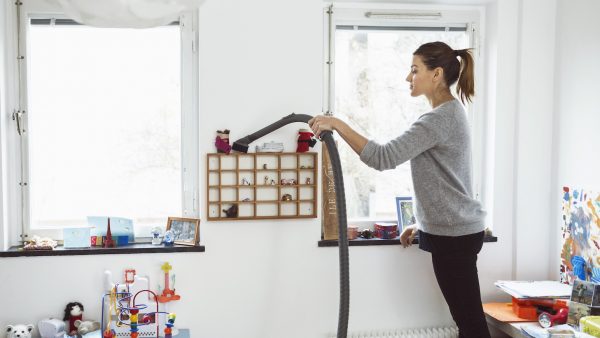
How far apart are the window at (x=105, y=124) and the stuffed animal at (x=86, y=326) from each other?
40cm

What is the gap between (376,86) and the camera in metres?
2.71

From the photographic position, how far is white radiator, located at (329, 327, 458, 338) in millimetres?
2576

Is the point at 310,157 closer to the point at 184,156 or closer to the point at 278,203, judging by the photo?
the point at 278,203

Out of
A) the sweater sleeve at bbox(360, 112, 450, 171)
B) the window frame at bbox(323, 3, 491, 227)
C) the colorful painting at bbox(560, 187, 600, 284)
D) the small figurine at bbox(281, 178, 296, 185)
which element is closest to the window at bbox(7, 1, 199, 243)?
the small figurine at bbox(281, 178, 296, 185)

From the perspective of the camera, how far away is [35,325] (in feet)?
7.75

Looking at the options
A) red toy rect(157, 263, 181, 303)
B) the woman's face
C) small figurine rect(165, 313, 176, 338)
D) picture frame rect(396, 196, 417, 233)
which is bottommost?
small figurine rect(165, 313, 176, 338)

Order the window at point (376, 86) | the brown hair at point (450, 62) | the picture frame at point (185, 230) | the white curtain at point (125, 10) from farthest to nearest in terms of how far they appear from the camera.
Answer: the window at point (376, 86) → the picture frame at point (185, 230) → the brown hair at point (450, 62) → the white curtain at point (125, 10)

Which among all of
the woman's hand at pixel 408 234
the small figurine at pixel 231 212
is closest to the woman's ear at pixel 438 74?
the woman's hand at pixel 408 234

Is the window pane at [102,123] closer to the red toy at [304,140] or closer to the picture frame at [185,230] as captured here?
the picture frame at [185,230]

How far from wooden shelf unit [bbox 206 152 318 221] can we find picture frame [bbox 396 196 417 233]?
0.41 metres

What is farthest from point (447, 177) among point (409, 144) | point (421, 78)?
point (421, 78)

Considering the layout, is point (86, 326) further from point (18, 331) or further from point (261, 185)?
point (261, 185)

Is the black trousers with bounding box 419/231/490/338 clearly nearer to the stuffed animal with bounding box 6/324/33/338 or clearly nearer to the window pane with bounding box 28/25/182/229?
the window pane with bounding box 28/25/182/229

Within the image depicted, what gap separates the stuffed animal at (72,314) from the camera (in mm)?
2330
